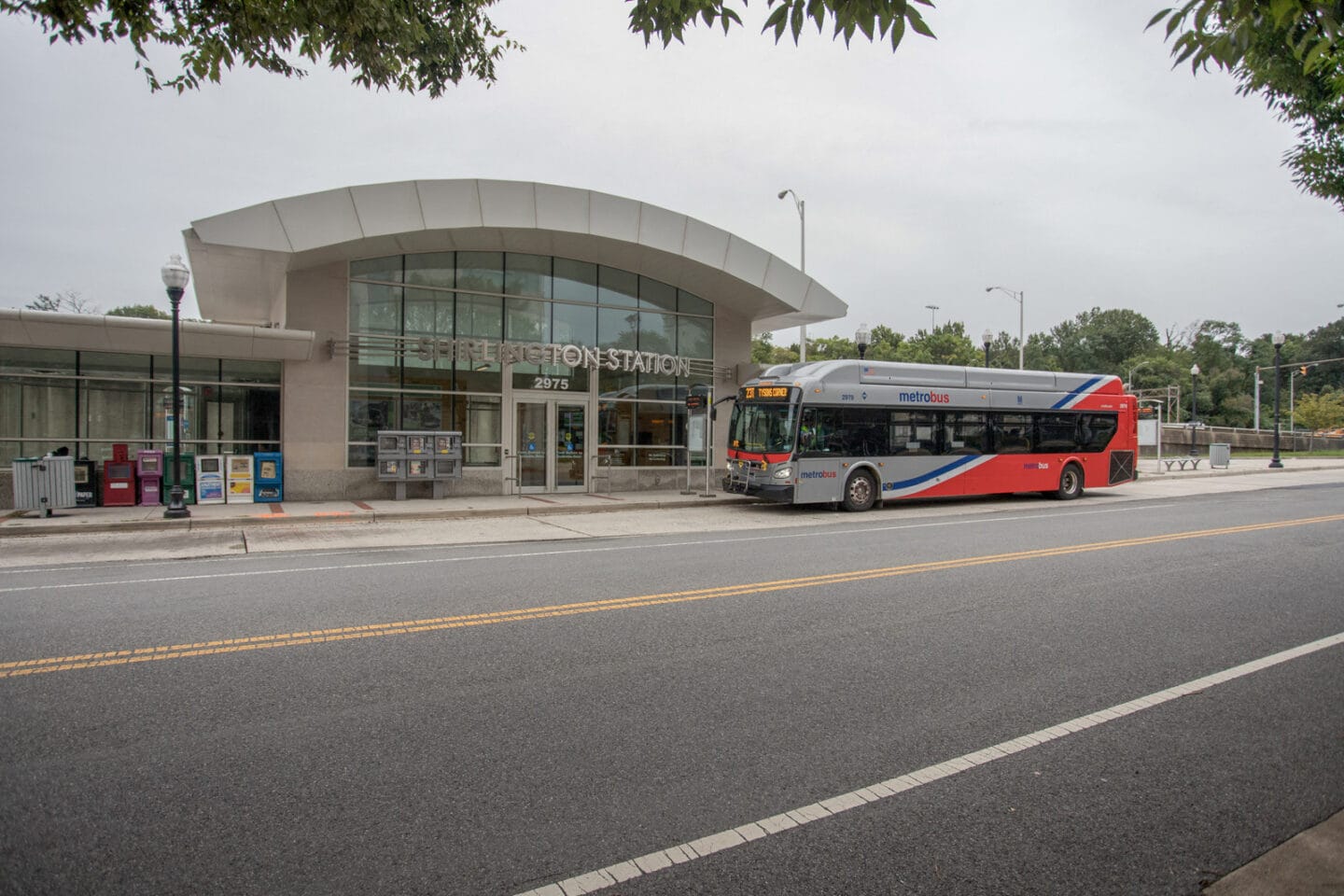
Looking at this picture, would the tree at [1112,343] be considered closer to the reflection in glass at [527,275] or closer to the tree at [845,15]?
the reflection in glass at [527,275]

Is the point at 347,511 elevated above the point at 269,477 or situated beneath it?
situated beneath

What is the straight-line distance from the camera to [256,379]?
17562 millimetres

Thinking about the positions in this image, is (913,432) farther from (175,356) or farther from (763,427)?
(175,356)

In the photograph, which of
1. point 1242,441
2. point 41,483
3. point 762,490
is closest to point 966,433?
point 762,490

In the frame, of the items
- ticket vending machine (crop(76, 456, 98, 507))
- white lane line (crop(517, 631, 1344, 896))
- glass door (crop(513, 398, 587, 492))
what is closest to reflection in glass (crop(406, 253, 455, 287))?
A: glass door (crop(513, 398, 587, 492))

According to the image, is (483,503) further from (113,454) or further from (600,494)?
(113,454)

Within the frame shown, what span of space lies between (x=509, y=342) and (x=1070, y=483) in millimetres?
15833

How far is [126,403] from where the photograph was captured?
1661 cm

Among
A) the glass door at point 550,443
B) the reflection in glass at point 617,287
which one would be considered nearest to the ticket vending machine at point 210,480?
the glass door at point 550,443

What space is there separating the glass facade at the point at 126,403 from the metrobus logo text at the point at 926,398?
49.4 ft

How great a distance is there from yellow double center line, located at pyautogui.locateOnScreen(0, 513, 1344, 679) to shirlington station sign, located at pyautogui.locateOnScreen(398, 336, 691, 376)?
1176 centimetres

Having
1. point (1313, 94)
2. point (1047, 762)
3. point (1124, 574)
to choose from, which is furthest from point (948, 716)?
point (1313, 94)

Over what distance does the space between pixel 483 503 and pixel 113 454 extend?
7643mm

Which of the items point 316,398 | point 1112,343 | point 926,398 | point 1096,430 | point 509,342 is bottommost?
point 1096,430
